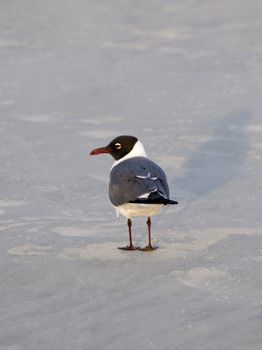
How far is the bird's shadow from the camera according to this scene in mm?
8477

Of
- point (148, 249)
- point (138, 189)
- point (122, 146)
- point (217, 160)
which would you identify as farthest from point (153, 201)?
point (217, 160)

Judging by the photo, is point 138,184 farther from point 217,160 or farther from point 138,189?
point 217,160

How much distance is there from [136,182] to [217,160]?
8.90 ft

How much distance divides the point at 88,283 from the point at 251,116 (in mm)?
4764

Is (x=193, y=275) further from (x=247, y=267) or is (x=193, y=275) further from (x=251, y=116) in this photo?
(x=251, y=116)

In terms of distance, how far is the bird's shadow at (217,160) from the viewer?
27.8 ft

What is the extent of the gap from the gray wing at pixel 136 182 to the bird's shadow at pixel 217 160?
1265 millimetres

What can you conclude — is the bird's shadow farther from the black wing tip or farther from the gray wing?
the black wing tip

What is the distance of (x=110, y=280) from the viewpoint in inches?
248

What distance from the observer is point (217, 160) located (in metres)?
9.29

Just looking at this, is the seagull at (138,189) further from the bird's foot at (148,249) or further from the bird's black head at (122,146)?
the bird's black head at (122,146)

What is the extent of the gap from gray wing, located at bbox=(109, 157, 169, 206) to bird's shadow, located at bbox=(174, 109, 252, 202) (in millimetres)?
1265

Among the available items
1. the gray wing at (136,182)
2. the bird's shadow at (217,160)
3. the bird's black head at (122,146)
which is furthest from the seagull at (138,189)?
the bird's shadow at (217,160)

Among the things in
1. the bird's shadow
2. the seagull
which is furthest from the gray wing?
the bird's shadow
